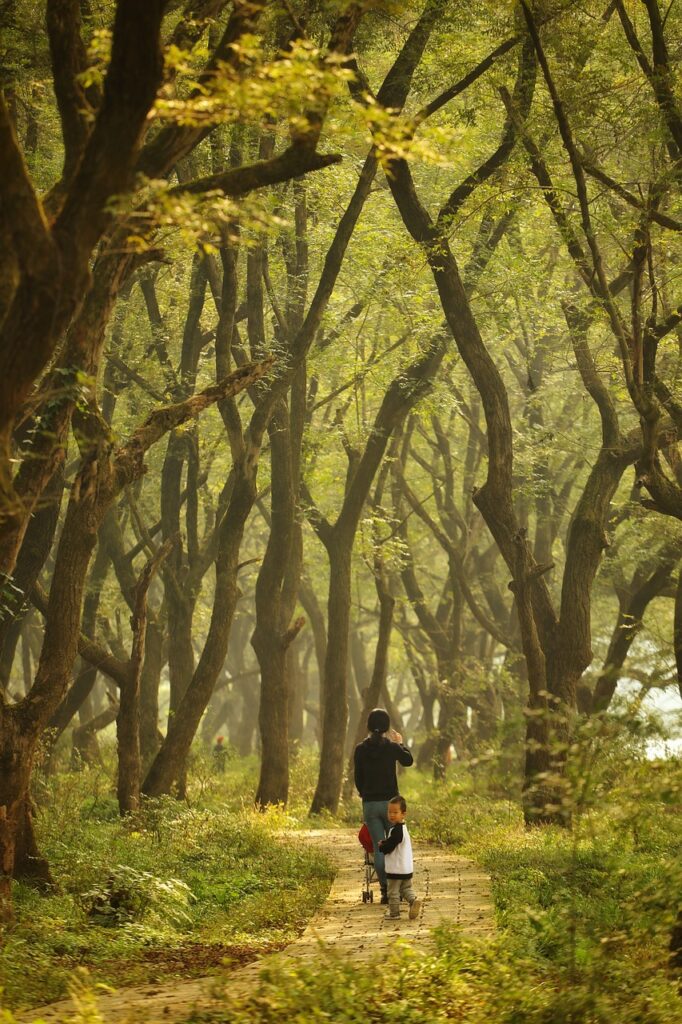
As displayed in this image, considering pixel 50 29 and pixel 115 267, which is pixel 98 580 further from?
pixel 50 29

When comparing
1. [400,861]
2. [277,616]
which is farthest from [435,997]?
[277,616]

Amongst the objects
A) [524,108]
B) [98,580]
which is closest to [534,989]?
[524,108]

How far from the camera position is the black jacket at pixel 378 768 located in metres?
11.3

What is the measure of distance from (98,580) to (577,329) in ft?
33.6

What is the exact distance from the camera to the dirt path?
6.99 m

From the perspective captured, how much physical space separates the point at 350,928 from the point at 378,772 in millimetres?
1810

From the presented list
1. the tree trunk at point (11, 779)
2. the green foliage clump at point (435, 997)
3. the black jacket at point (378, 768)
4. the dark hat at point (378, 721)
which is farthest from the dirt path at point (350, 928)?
the tree trunk at point (11, 779)

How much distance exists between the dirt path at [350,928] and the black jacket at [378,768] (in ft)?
3.47

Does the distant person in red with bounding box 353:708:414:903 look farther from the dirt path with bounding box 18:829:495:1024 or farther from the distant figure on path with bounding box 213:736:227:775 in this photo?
A: the distant figure on path with bounding box 213:736:227:775

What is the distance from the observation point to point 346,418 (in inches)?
1040

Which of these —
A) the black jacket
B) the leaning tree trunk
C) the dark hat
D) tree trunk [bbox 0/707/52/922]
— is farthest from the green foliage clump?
the leaning tree trunk

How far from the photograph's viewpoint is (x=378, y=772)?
445 inches

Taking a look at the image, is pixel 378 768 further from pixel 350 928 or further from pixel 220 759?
pixel 220 759

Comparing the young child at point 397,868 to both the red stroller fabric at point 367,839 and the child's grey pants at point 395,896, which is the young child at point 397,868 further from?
the red stroller fabric at point 367,839
